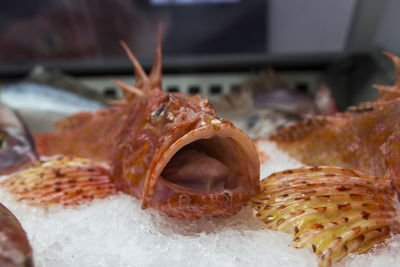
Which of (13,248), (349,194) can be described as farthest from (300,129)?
(13,248)

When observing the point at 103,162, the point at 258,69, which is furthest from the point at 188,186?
the point at 258,69

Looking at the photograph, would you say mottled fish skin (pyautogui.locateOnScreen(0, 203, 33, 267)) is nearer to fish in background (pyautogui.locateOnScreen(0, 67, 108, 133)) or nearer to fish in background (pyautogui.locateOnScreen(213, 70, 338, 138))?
fish in background (pyautogui.locateOnScreen(213, 70, 338, 138))

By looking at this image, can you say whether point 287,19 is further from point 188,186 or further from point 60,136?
point 188,186

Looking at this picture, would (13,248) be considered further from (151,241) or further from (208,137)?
(208,137)

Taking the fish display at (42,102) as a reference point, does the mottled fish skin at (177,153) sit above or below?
above

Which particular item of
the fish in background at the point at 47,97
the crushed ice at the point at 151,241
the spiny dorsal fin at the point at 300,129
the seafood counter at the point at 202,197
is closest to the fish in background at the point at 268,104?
the spiny dorsal fin at the point at 300,129

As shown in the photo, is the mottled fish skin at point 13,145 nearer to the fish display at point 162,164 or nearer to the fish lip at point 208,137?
the fish display at point 162,164

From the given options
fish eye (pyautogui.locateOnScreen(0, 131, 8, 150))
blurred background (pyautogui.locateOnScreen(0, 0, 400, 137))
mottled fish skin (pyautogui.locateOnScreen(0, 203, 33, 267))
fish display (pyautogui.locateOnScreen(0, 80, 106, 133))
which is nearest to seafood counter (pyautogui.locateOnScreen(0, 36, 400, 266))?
mottled fish skin (pyautogui.locateOnScreen(0, 203, 33, 267))
